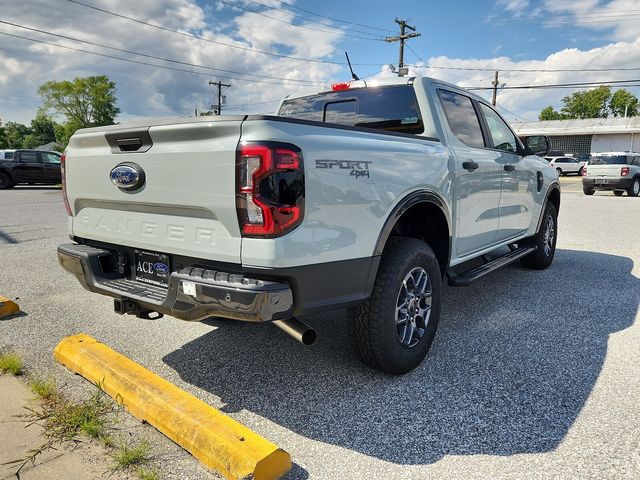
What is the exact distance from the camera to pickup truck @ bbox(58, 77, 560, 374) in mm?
2213

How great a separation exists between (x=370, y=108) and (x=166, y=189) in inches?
80.2

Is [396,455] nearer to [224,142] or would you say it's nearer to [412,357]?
[412,357]

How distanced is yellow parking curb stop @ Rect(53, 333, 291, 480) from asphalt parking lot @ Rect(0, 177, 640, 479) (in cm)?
10

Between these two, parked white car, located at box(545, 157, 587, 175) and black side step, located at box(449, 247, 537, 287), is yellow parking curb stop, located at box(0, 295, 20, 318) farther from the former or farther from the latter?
parked white car, located at box(545, 157, 587, 175)

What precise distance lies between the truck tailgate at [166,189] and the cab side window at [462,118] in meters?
2.19

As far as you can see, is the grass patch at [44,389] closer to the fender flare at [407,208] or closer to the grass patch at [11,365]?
the grass patch at [11,365]

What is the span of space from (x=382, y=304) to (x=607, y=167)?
19.1m

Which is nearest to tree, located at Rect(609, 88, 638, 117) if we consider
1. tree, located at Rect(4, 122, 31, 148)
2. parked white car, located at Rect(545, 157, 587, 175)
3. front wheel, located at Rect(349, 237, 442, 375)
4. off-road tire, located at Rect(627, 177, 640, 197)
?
parked white car, located at Rect(545, 157, 587, 175)

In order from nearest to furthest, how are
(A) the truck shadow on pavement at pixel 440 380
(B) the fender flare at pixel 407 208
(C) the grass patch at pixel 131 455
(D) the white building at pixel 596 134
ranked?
(C) the grass patch at pixel 131 455, (A) the truck shadow on pavement at pixel 440 380, (B) the fender flare at pixel 407 208, (D) the white building at pixel 596 134

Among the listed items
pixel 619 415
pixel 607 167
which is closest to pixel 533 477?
pixel 619 415

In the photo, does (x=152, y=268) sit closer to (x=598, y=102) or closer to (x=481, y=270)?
(x=481, y=270)

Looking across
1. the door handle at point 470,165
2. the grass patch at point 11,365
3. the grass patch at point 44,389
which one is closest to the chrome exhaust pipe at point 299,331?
the grass patch at point 44,389

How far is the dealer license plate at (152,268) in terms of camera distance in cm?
266

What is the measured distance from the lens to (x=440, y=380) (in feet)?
9.95
